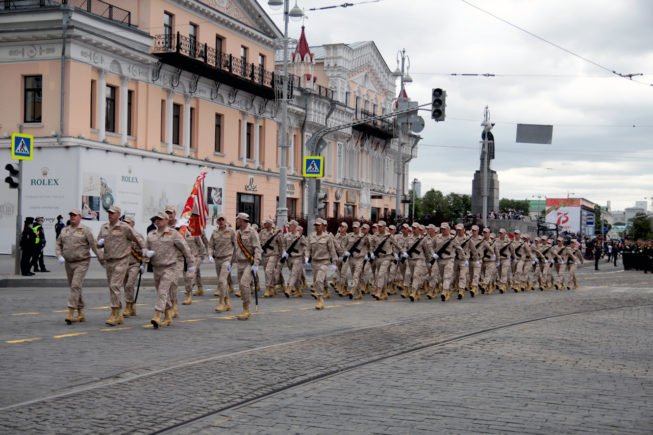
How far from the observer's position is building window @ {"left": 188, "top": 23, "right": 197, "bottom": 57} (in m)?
38.5

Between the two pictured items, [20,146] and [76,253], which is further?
[20,146]

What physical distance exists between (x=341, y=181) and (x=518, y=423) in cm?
4997

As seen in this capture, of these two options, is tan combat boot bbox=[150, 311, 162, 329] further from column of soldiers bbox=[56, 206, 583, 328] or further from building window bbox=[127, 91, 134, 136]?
building window bbox=[127, 91, 134, 136]

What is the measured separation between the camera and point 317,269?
1895 centimetres

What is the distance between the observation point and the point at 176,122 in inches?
1540

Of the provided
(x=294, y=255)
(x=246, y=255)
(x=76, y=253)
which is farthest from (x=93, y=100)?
(x=76, y=253)

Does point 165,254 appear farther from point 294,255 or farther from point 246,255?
point 294,255

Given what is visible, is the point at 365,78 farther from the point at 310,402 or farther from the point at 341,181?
the point at 310,402

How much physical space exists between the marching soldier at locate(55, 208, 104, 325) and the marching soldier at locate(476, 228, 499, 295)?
44.4 feet

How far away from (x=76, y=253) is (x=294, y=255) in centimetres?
737

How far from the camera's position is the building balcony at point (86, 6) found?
Result: 32344 millimetres

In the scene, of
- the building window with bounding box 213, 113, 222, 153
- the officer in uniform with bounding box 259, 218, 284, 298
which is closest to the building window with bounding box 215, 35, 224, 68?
the building window with bounding box 213, 113, 222, 153

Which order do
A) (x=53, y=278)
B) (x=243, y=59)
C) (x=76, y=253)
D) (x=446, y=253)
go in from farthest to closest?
(x=243, y=59)
(x=53, y=278)
(x=446, y=253)
(x=76, y=253)

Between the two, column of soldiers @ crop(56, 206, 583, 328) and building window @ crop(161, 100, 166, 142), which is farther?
building window @ crop(161, 100, 166, 142)
